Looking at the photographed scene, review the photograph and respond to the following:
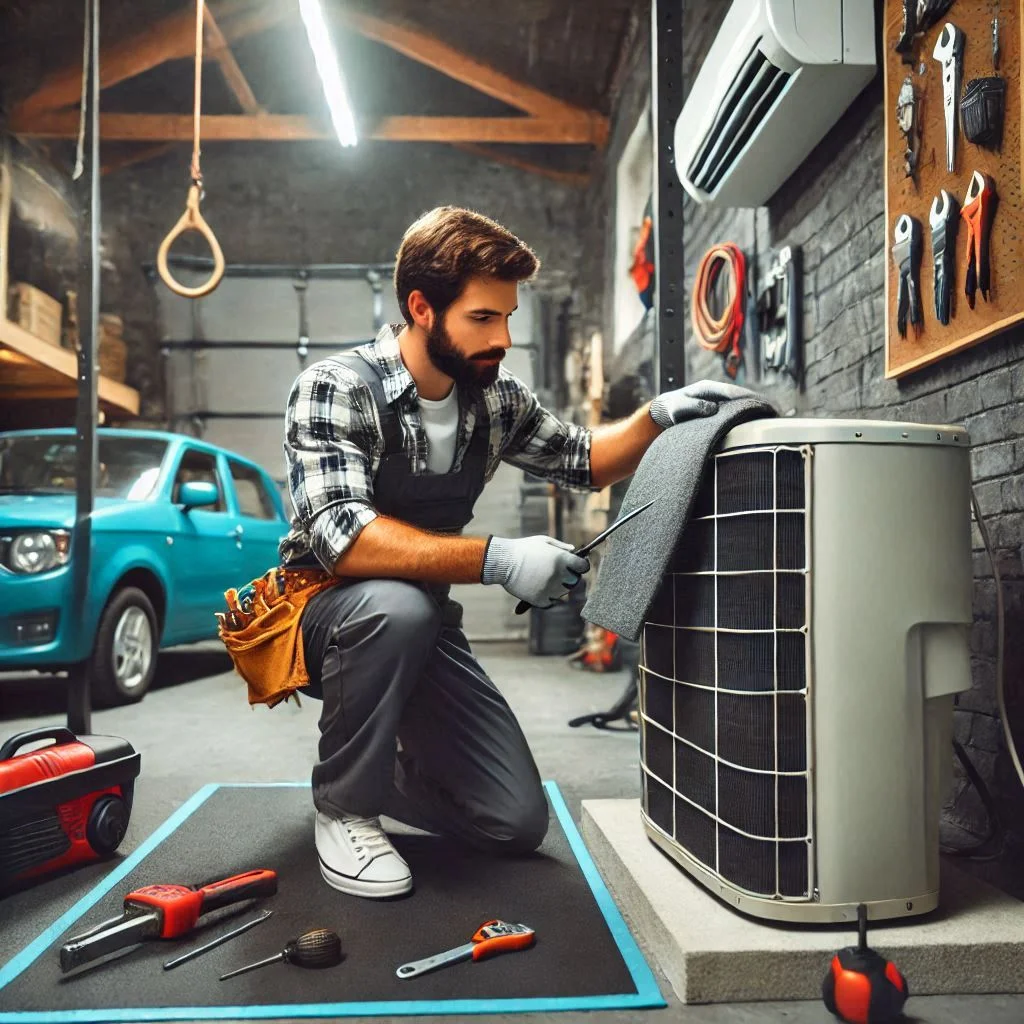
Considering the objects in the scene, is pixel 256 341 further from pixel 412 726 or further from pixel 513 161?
pixel 412 726

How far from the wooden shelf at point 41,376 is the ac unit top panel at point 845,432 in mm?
3932

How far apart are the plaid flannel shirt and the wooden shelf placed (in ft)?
10.4

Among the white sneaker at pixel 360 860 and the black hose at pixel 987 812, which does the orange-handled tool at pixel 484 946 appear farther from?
the black hose at pixel 987 812

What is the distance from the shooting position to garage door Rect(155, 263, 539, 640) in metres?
6.61

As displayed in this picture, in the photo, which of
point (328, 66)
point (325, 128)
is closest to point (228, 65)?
point (325, 128)

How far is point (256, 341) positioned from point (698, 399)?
5.72 metres

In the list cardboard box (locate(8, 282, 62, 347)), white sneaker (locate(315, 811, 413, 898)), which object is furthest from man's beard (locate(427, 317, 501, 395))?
cardboard box (locate(8, 282, 62, 347))

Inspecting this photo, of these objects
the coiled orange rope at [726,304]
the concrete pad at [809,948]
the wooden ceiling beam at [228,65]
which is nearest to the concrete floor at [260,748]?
the concrete pad at [809,948]

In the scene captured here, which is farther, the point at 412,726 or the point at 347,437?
the point at 412,726

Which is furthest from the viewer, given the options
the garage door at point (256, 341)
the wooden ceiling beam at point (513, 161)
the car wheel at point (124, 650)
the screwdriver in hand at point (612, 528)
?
the wooden ceiling beam at point (513, 161)

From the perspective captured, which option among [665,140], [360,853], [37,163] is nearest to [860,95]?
[665,140]

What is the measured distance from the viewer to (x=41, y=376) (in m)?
5.47

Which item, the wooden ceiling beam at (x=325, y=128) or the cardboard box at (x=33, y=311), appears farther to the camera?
the wooden ceiling beam at (x=325, y=128)

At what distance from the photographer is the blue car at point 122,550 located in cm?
309
